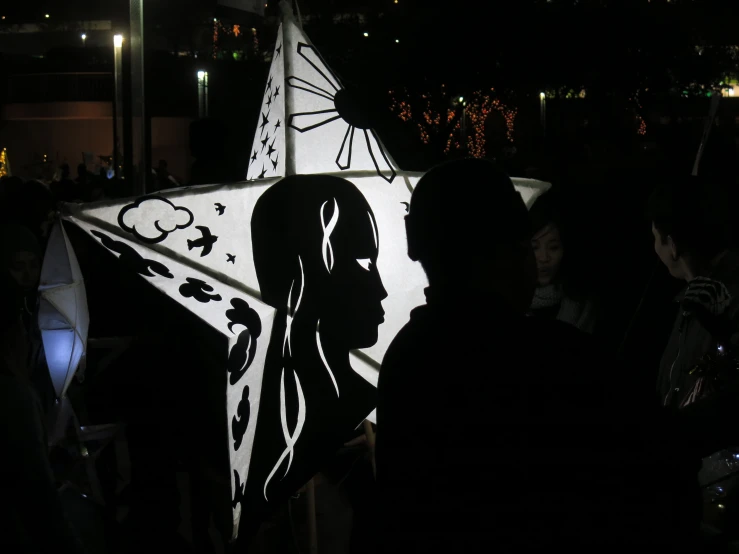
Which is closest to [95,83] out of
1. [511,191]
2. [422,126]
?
[422,126]

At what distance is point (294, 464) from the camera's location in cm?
255

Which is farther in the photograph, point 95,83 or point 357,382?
point 95,83

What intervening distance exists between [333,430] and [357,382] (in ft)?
0.52

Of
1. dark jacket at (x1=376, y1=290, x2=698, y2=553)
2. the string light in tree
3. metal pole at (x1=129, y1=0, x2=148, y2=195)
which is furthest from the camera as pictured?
the string light in tree

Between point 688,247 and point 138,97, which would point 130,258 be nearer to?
point 688,247

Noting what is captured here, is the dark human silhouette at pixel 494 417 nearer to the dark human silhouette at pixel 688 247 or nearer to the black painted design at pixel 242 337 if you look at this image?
the black painted design at pixel 242 337

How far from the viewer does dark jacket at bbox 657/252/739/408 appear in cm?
288

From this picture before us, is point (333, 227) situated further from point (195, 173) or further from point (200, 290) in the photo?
point (195, 173)

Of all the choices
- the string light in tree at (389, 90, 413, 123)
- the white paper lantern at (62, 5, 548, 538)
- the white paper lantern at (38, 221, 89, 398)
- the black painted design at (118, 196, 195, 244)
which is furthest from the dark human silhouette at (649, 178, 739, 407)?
the string light in tree at (389, 90, 413, 123)

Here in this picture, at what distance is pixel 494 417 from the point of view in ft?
5.06

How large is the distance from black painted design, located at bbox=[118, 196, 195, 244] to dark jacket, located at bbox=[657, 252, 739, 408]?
5.32 feet

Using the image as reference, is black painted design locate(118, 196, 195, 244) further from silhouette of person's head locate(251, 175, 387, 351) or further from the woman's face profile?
the woman's face profile

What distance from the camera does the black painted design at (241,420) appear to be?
2.50 metres

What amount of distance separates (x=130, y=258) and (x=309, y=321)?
0.54 metres
